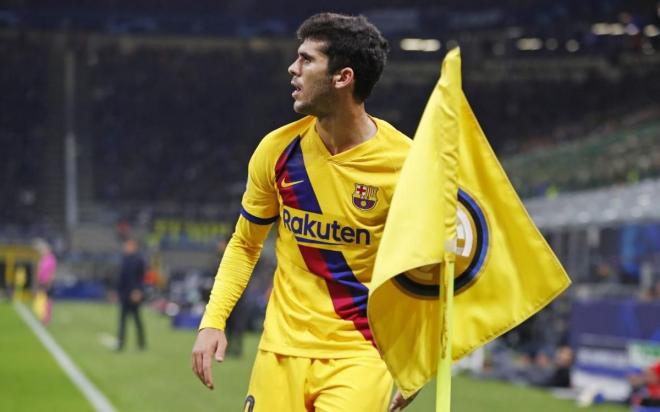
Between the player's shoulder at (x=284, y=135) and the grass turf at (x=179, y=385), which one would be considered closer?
the player's shoulder at (x=284, y=135)

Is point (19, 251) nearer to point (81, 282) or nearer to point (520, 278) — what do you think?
point (81, 282)

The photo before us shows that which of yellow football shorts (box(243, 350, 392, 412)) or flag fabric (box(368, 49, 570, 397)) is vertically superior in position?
flag fabric (box(368, 49, 570, 397))

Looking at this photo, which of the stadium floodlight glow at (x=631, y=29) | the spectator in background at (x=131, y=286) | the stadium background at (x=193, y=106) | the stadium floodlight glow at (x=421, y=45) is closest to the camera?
the spectator in background at (x=131, y=286)

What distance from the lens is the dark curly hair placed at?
4.80m

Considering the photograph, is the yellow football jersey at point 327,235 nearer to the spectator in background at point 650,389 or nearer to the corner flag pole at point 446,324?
the corner flag pole at point 446,324

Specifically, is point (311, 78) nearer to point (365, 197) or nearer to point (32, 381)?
point (365, 197)

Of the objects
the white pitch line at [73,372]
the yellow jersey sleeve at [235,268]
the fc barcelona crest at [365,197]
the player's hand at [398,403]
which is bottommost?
the white pitch line at [73,372]

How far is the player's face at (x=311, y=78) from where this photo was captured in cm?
479

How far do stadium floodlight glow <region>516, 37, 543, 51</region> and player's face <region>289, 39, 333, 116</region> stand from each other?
50.3 meters

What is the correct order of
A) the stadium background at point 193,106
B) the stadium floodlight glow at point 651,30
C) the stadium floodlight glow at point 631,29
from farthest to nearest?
the stadium floodlight glow at point 631,29, the stadium background at point 193,106, the stadium floodlight glow at point 651,30

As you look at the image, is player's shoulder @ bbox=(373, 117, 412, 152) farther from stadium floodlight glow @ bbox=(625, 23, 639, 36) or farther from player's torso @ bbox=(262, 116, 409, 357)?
stadium floodlight glow @ bbox=(625, 23, 639, 36)

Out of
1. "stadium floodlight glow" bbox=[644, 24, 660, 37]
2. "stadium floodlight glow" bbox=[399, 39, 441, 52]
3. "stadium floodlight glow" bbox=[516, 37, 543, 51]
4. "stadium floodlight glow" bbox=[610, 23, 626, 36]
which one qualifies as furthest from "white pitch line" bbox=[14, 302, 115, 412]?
"stadium floodlight glow" bbox=[399, 39, 441, 52]

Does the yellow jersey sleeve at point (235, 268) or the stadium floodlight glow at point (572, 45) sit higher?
the stadium floodlight glow at point (572, 45)

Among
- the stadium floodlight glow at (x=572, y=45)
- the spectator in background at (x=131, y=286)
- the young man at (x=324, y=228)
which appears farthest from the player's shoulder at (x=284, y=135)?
the stadium floodlight glow at (x=572, y=45)
